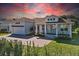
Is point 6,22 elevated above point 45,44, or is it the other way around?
point 6,22

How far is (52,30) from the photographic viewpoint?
3.86 meters

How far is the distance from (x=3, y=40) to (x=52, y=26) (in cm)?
55

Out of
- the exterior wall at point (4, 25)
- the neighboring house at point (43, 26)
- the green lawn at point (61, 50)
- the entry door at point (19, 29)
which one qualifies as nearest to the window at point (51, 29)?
the neighboring house at point (43, 26)

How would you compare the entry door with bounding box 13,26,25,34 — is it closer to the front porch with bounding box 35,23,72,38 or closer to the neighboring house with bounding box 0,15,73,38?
the neighboring house with bounding box 0,15,73,38

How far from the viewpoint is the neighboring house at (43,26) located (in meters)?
3.84

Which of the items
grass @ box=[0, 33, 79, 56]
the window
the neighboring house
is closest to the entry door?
the neighboring house

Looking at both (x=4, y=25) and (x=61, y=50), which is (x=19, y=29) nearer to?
(x=4, y=25)

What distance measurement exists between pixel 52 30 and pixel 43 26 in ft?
0.35

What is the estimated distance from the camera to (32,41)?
12.7 ft

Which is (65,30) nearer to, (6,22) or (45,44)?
(45,44)

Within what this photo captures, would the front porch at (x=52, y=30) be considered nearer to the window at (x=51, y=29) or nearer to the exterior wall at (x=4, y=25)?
the window at (x=51, y=29)

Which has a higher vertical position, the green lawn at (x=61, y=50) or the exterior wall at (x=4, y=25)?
the exterior wall at (x=4, y=25)

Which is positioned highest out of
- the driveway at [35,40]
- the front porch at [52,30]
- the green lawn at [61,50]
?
the front porch at [52,30]

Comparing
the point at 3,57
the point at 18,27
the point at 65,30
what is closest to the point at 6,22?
the point at 18,27
